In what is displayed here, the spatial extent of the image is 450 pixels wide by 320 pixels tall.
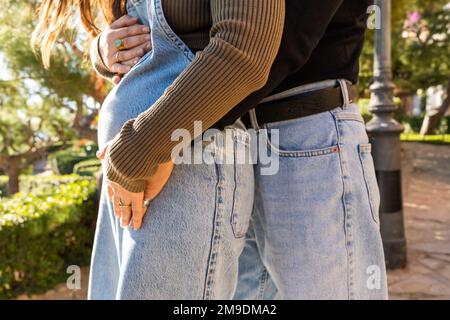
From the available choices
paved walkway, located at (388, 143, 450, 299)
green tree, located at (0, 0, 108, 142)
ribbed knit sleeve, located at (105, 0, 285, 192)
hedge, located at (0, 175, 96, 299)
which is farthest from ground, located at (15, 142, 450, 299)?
ribbed knit sleeve, located at (105, 0, 285, 192)

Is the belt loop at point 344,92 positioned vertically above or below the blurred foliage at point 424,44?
below

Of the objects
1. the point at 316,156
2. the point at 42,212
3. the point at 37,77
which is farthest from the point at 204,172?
the point at 37,77

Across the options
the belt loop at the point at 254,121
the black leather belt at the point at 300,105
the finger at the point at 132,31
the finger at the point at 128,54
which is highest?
the finger at the point at 132,31

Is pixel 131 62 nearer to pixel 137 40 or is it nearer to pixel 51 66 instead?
pixel 137 40

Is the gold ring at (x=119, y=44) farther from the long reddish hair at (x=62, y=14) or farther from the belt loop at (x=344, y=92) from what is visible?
the belt loop at (x=344, y=92)

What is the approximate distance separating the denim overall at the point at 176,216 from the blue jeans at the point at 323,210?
3.2 inches

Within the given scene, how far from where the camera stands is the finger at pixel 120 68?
103 cm

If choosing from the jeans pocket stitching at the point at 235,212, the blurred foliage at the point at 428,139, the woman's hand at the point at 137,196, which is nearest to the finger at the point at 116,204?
the woman's hand at the point at 137,196

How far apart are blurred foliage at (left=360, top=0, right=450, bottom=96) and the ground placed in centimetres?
636

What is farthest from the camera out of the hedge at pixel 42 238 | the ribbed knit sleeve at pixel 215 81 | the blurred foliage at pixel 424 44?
the blurred foliage at pixel 424 44

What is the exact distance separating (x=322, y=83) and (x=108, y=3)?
0.60m

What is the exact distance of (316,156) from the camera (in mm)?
930

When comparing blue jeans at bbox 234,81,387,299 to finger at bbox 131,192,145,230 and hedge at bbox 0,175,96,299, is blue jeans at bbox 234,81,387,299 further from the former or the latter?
hedge at bbox 0,175,96,299
